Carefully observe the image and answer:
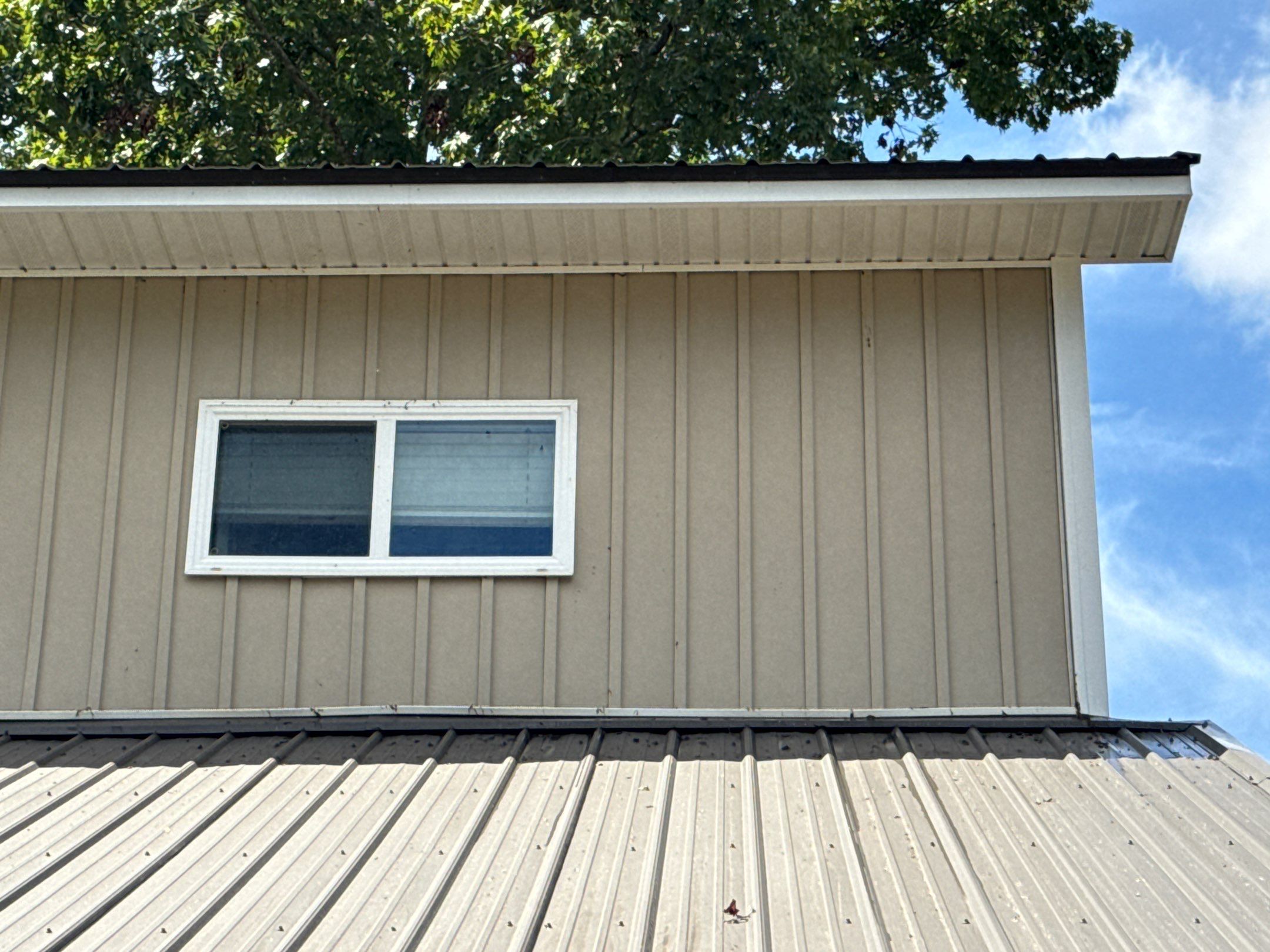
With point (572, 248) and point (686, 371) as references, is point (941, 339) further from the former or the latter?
point (572, 248)

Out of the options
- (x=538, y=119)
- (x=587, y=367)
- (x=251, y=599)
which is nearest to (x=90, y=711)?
(x=251, y=599)

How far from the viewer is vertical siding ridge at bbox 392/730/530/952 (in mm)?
3760

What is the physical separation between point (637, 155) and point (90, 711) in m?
9.70

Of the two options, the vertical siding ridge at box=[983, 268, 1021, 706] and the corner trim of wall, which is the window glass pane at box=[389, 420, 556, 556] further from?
the corner trim of wall

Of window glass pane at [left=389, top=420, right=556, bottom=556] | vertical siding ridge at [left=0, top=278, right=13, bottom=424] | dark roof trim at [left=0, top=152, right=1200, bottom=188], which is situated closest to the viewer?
dark roof trim at [left=0, top=152, right=1200, bottom=188]

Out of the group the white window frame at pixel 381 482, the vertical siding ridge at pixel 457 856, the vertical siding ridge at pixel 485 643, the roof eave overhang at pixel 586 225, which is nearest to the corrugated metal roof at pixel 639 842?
the vertical siding ridge at pixel 457 856

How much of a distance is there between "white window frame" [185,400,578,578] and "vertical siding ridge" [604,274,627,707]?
0.18 m

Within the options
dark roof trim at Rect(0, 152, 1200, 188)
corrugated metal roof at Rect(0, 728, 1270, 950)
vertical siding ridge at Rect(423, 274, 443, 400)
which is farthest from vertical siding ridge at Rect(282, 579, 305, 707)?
dark roof trim at Rect(0, 152, 1200, 188)

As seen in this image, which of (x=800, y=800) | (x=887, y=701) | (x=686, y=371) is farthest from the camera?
(x=686, y=371)

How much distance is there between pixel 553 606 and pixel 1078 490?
243 centimetres

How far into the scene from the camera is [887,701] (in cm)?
593

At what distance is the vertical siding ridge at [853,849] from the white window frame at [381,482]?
1619 mm

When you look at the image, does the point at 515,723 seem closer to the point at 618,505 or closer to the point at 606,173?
the point at 618,505

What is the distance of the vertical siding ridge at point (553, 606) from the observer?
600 cm
